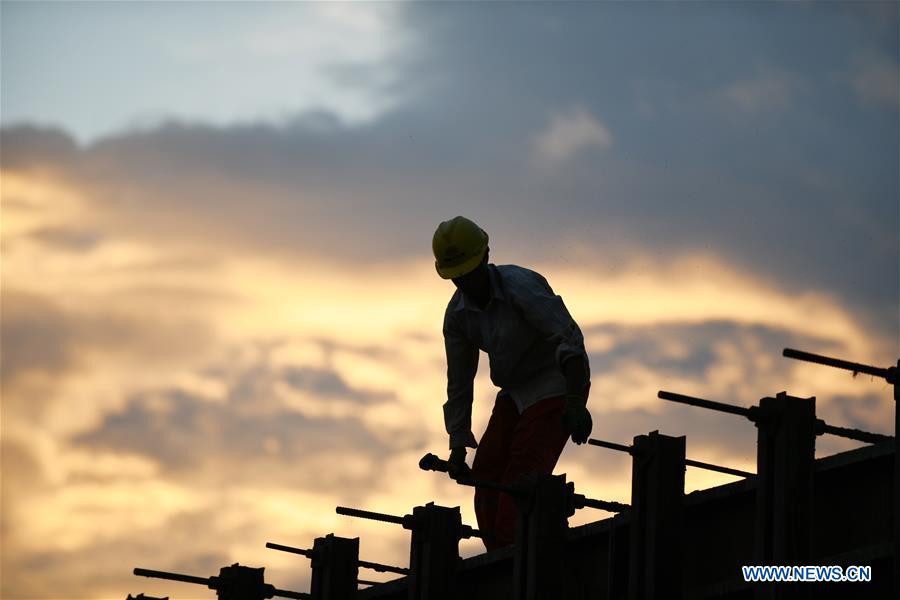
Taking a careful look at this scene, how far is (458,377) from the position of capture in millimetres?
13852

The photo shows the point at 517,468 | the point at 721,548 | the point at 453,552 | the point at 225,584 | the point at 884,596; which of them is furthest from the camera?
the point at 225,584

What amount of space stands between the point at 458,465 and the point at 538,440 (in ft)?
2.36

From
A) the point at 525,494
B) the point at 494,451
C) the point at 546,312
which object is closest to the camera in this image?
the point at 525,494

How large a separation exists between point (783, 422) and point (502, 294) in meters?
3.85

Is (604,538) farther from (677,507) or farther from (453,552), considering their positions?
(453,552)

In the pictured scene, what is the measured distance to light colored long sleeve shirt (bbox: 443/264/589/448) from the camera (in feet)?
42.8

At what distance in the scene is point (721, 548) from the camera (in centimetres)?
1029

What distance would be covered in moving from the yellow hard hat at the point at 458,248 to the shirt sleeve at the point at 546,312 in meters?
0.36

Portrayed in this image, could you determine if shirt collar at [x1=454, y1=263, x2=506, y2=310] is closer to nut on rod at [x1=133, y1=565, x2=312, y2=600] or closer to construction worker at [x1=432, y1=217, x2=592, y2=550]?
construction worker at [x1=432, y1=217, x2=592, y2=550]

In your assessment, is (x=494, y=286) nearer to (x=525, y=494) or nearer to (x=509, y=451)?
(x=509, y=451)

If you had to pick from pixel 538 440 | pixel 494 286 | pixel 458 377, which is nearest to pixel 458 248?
pixel 494 286

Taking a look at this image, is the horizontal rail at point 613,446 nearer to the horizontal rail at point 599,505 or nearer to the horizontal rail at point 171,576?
the horizontal rail at point 599,505

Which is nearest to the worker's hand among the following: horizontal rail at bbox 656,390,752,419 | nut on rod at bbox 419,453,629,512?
nut on rod at bbox 419,453,629,512

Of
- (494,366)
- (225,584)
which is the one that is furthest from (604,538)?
(225,584)
